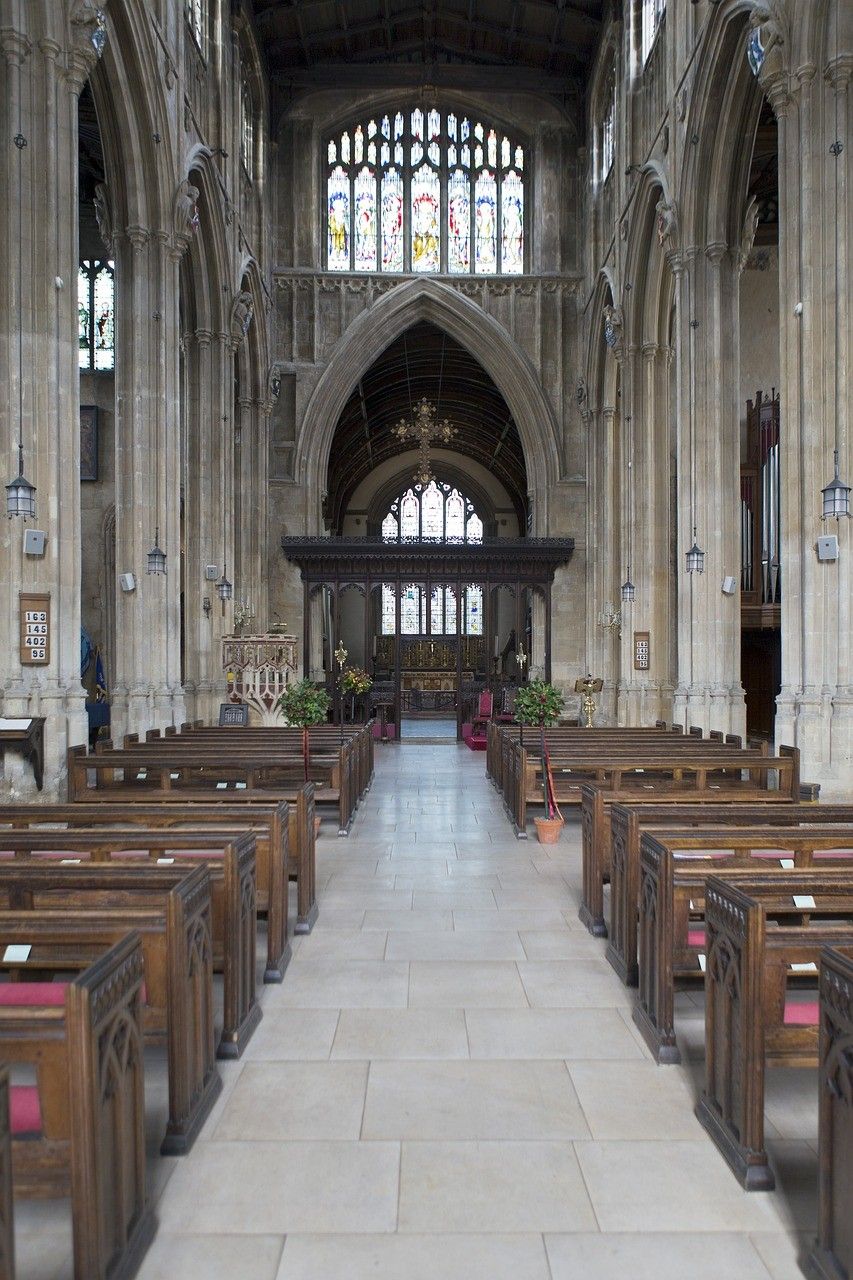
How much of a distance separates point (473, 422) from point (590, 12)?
1494 centimetres

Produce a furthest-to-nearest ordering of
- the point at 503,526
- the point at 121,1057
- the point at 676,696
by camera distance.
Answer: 1. the point at 503,526
2. the point at 676,696
3. the point at 121,1057

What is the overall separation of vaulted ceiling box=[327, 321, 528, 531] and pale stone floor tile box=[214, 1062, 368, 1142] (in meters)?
22.8

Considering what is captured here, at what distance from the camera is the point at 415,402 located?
3266 centimetres

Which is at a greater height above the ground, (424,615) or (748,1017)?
(424,615)

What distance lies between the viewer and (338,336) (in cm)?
2312

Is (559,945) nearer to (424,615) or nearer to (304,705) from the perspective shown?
(304,705)

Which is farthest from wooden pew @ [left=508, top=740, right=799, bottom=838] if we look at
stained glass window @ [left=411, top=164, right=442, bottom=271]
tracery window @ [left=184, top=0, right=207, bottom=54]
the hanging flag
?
stained glass window @ [left=411, top=164, right=442, bottom=271]

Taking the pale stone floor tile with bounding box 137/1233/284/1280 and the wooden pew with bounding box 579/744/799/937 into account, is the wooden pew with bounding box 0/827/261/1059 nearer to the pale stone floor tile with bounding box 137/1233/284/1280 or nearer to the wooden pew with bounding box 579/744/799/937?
A: the pale stone floor tile with bounding box 137/1233/284/1280

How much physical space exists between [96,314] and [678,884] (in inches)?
813

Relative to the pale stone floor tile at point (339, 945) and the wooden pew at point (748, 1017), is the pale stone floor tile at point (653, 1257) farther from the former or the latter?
the pale stone floor tile at point (339, 945)

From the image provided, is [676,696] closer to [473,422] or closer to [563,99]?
[563,99]

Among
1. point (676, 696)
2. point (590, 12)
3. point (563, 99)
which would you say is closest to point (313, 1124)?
point (676, 696)

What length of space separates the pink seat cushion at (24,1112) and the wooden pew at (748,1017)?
6.67 ft

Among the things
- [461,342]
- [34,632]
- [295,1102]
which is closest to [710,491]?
[34,632]
